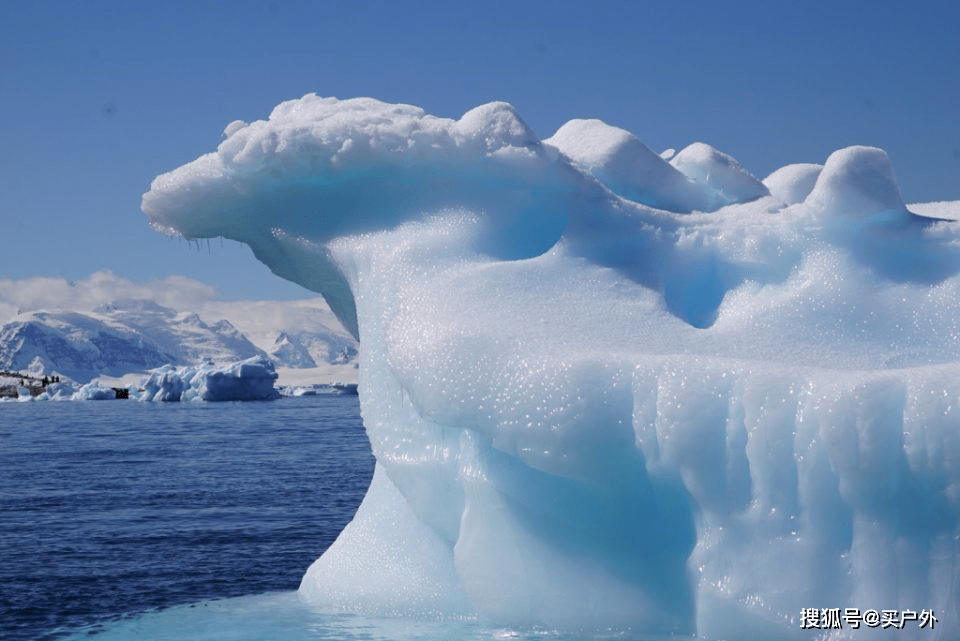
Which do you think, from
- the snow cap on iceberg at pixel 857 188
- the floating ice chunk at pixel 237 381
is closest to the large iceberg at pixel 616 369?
the snow cap on iceberg at pixel 857 188

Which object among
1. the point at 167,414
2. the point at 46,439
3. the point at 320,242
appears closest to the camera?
the point at 320,242

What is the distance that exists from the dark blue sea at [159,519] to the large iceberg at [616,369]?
2124mm

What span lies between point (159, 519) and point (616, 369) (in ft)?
33.7

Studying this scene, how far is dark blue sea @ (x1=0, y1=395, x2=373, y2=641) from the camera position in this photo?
980 cm

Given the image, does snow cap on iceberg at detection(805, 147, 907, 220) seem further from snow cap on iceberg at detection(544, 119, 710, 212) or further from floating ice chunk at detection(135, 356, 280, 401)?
floating ice chunk at detection(135, 356, 280, 401)

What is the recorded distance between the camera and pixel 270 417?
43.2 metres

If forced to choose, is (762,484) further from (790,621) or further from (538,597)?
(538,597)

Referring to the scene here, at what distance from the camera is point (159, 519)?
588 inches

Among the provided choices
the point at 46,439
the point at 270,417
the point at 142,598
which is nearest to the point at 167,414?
the point at 270,417

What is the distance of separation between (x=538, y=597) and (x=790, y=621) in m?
1.53

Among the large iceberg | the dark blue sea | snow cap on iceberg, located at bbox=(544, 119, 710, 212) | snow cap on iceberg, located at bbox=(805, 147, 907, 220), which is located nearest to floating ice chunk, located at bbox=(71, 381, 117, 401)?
the dark blue sea

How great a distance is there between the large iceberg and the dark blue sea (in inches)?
83.6

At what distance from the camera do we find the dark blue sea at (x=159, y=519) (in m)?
9.80

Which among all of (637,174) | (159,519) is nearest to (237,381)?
(159,519)
